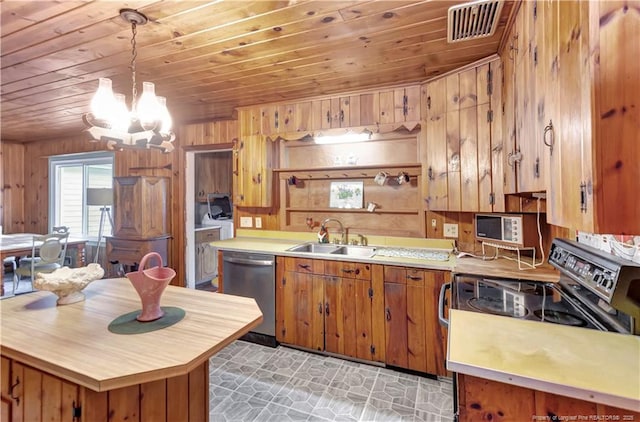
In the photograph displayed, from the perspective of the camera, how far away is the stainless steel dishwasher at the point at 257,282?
2.79 meters

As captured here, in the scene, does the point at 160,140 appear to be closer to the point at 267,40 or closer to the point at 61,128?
the point at 267,40

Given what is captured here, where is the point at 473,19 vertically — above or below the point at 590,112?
above

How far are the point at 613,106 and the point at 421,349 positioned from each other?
2007 millimetres

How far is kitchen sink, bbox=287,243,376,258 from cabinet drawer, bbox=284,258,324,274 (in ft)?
0.48

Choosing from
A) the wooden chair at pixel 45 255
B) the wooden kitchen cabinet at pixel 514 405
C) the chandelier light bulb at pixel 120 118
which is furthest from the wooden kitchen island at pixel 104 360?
the wooden chair at pixel 45 255

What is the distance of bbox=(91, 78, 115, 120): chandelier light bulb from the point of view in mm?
1676

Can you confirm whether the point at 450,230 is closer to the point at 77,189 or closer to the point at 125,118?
the point at 125,118

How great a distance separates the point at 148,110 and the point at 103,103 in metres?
0.24

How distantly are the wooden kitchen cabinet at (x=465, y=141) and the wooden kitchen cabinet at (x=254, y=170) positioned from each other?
1.64 metres

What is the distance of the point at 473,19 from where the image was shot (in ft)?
5.42

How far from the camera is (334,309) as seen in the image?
101 inches

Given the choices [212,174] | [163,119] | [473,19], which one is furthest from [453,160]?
[212,174]

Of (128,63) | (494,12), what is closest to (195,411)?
(128,63)

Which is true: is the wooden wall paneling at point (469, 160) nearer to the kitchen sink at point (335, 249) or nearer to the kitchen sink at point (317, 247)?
the kitchen sink at point (335, 249)
